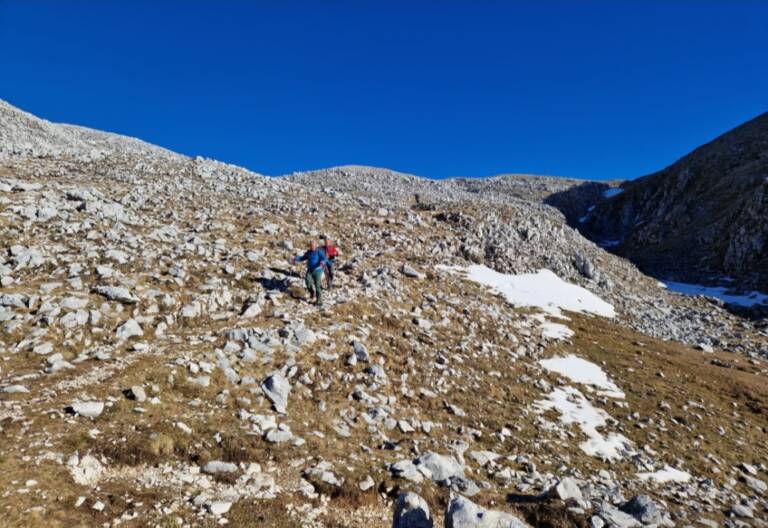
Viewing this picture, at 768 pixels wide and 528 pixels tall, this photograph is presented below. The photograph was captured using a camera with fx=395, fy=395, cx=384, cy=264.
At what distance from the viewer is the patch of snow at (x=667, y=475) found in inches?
400

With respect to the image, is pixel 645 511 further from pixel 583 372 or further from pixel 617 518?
pixel 583 372

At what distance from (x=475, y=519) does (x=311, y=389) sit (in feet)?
18.9

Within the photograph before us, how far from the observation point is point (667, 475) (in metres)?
10.4

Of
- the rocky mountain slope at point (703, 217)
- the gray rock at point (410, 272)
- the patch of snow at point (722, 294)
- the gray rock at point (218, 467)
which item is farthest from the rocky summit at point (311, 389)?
the rocky mountain slope at point (703, 217)

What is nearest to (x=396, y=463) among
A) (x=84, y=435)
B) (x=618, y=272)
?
(x=84, y=435)

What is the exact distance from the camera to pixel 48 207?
16.6 m

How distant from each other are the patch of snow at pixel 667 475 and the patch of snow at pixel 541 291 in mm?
12340

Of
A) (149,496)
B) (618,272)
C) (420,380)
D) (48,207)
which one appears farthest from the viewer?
(618,272)

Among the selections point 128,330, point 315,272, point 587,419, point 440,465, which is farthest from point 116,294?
point 587,419

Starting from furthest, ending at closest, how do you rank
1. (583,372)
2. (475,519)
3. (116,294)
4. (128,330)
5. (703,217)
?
(703,217) → (583,372) → (116,294) → (128,330) → (475,519)

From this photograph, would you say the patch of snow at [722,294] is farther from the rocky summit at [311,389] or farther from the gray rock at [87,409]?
the gray rock at [87,409]

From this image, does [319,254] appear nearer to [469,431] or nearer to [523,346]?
[469,431]

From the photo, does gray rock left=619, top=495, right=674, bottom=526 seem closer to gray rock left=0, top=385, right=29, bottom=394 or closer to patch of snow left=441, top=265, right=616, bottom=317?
gray rock left=0, top=385, right=29, bottom=394

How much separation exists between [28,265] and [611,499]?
58.3 feet
